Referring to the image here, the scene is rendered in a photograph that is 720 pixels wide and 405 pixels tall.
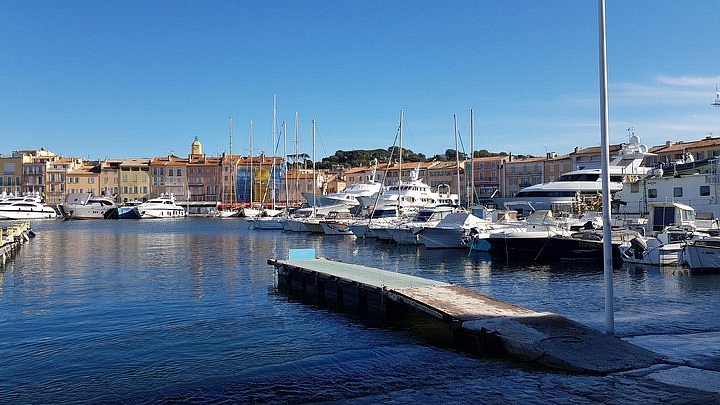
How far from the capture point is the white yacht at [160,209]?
122 m

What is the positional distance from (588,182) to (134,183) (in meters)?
107

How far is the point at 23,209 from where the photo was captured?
11350cm

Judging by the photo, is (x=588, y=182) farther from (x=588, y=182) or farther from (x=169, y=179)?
(x=169, y=179)

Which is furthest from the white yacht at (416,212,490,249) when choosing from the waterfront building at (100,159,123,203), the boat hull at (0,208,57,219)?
the waterfront building at (100,159,123,203)

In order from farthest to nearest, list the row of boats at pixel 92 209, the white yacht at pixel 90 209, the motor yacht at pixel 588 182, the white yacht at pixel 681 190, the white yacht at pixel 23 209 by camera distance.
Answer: the white yacht at pixel 90 209, the row of boats at pixel 92 209, the white yacht at pixel 23 209, the motor yacht at pixel 588 182, the white yacht at pixel 681 190

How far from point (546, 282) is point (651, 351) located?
45.3 ft

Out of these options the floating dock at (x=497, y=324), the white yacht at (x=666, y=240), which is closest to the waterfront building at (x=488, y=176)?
the white yacht at (x=666, y=240)

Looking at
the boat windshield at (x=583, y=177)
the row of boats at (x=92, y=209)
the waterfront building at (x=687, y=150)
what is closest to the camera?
the boat windshield at (x=583, y=177)

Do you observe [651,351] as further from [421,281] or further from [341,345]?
[421,281]

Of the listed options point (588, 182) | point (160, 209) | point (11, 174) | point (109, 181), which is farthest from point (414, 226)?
point (11, 174)

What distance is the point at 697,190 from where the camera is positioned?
4197cm

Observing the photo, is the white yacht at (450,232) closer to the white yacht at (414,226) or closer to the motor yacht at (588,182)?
the white yacht at (414,226)

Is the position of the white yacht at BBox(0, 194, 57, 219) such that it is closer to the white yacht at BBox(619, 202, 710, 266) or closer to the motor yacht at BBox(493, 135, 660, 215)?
the motor yacht at BBox(493, 135, 660, 215)

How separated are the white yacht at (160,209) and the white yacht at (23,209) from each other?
16.5 m
